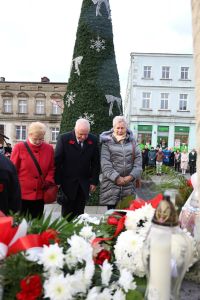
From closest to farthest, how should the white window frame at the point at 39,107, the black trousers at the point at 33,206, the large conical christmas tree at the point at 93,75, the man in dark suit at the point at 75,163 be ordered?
the black trousers at the point at 33,206, the man in dark suit at the point at 75,163, the large conical christmas tree at the point at 93,75, the white window frame at the point at 39,107

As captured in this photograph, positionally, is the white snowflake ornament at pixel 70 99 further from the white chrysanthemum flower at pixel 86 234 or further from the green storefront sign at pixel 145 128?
the green storefront sign at pixel 145 128

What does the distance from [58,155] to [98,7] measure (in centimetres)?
447

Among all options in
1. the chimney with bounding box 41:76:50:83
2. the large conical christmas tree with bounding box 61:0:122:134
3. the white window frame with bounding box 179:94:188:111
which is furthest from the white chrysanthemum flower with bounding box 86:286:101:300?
the chimney with bounding box 41:76:50:83

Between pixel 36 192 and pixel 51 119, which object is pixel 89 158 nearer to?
pixel 36 192

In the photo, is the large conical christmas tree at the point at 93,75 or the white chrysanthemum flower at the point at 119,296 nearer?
the white chrysanthemum flower at the point at 119,296

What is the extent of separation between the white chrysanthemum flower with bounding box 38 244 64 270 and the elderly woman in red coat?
2.54 metres

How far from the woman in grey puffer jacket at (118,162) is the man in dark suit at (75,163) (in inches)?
11.2

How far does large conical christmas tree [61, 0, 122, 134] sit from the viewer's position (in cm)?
729

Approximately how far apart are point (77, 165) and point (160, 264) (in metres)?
3.11

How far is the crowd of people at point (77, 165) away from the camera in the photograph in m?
3.72

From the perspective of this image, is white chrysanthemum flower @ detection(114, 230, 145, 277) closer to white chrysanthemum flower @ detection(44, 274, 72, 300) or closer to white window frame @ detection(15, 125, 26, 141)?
white chrysanthemum flower @ detection(44, 274, 72, 300)

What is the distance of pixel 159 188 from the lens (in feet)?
9.76

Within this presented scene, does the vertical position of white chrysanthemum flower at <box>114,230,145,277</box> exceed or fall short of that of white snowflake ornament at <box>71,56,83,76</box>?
it falls short

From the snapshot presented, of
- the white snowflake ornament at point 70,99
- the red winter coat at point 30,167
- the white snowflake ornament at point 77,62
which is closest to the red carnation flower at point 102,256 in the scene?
the red winter coat at point 30,167
